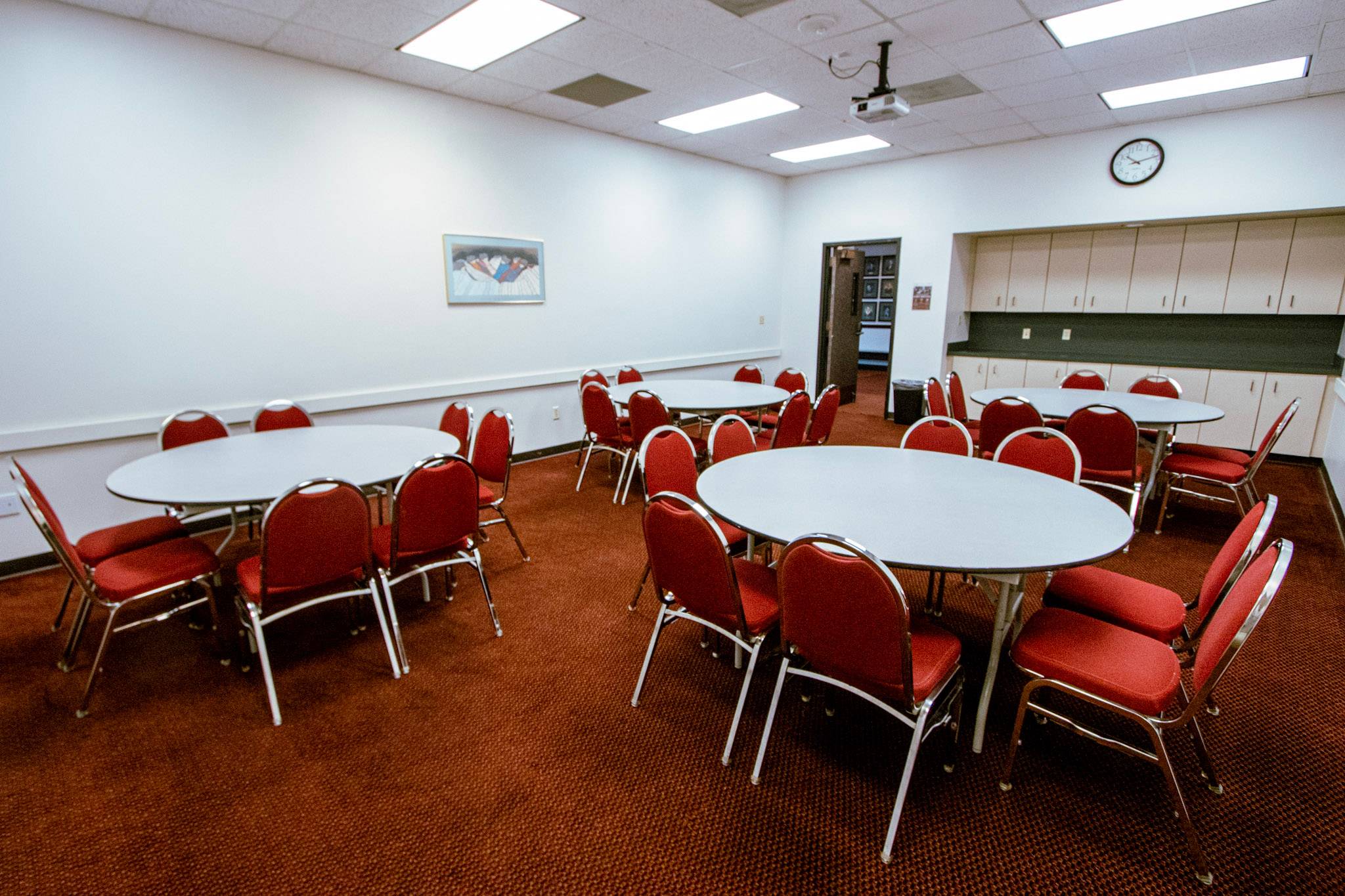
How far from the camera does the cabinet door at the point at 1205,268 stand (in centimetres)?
578

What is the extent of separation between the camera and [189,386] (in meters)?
3.82

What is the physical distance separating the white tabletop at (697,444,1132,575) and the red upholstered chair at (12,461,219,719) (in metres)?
2.08

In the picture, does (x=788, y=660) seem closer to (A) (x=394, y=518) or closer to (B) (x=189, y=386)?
(A) (x=394, y=518)

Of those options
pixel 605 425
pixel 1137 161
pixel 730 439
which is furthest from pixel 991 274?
pixel 730 439

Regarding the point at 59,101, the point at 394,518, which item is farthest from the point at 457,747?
the point at 59,101

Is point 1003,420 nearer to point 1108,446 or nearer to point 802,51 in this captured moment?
point 1108,446

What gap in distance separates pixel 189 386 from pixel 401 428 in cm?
156

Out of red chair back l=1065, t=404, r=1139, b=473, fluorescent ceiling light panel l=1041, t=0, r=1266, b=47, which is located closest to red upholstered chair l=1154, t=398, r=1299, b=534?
red chair back l=1065, t=404, r=1139, b=473

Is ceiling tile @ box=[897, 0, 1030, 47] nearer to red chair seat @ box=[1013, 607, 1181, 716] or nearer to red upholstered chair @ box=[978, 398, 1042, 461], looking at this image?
red upholstered chair @ box=[978, 398, 1042, 461]

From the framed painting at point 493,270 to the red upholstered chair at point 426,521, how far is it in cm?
290

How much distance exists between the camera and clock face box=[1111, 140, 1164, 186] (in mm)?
5543

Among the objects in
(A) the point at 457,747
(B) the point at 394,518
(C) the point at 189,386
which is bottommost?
(A) the point at 457,747

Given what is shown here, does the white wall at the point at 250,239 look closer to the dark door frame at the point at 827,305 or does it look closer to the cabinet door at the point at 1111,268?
the dark door frame at the point at 827,305

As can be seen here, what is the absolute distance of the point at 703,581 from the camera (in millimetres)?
1917
